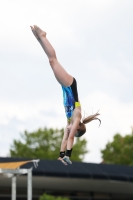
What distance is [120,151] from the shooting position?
112 m

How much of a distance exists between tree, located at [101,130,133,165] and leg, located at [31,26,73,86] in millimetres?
92852

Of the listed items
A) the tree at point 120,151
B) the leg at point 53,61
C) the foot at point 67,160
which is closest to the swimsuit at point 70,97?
the leg at point 53,61

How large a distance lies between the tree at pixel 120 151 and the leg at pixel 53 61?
9285 cm

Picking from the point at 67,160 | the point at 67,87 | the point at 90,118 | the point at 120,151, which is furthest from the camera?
the point at 120,151

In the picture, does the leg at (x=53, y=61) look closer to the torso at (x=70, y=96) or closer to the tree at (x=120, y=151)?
the torso at (x=70, y=96)

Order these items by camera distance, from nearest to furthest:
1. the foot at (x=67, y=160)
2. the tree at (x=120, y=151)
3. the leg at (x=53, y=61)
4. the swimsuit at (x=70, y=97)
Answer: the leg at (x=53, y=61)
the swimsuit at (x=70, y=97)
the foot at (x=67, y=160)
the tree at (x=120, y=151)

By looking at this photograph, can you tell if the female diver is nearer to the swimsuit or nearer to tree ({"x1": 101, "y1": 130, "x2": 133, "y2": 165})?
the swimsuit

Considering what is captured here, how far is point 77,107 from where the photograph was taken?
53.4 ft

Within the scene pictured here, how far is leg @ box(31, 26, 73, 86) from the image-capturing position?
1602cm

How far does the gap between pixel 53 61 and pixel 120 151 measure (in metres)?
96.3

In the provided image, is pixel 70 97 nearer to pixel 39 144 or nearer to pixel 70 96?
pixel 70 96

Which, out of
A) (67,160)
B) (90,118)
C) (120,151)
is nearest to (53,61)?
(90,118)

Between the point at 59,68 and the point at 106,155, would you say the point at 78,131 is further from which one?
the point at 106,155

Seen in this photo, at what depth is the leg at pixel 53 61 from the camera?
631 inches
